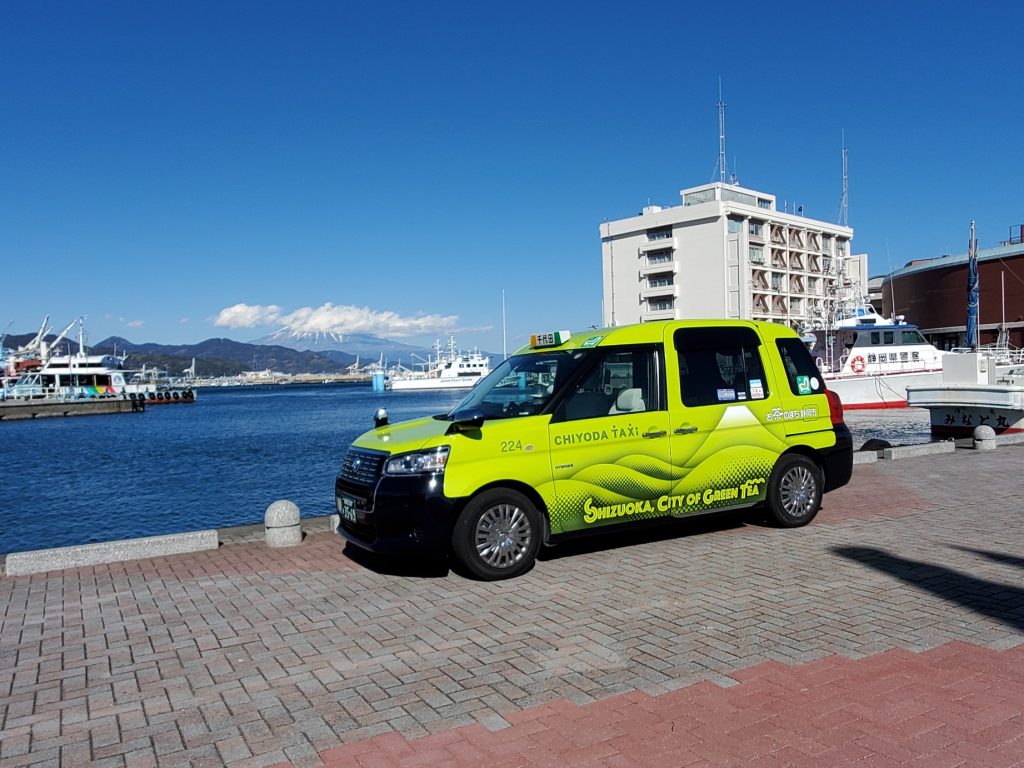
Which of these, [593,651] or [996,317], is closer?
[593,651]

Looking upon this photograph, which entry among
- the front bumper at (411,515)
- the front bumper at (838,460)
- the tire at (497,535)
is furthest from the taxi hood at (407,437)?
the front bumper at (838,460)

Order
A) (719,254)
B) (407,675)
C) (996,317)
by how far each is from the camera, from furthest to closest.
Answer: (719,254)
(996,317)
(407,675)

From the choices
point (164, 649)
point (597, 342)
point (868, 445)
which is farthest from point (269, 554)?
point (868, 445)

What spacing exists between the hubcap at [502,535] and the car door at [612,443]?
1.06 feet

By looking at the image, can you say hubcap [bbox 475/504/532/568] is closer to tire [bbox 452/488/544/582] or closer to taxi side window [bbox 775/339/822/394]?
tire [bbox 452/488/544/582]

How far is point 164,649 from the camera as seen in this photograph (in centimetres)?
542

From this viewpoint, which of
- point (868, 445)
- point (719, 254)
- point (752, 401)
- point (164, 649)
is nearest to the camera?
point (164, 649)

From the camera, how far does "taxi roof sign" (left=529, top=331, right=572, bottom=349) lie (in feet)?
26.3

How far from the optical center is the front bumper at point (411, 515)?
21.7 ft

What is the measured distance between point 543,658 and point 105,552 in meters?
5.37

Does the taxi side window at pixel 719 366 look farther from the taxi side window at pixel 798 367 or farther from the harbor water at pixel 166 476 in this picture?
the harbor water at pixel 166 476

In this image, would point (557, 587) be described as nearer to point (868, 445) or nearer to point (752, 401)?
point (752, 401)

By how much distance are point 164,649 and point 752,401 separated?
5.86 meters

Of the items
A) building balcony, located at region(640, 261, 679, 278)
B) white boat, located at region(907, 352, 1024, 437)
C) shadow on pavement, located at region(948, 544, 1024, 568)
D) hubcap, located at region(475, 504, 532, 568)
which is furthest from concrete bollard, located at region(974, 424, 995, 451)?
building balcony, located at region(640, 261, 679, 278)
